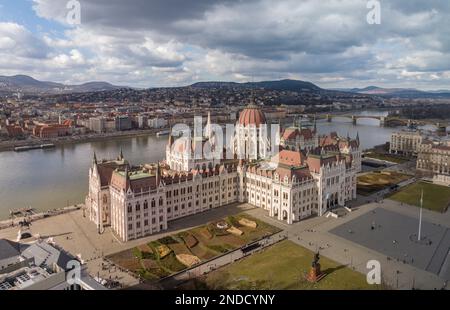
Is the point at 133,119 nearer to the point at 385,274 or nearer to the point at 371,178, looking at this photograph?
the point at 371,178

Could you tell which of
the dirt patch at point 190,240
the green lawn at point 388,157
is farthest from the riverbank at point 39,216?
the green lawn at point 388,157

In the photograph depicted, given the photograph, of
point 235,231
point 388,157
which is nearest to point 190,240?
point 235,231

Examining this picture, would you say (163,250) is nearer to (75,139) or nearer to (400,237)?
(400,237)

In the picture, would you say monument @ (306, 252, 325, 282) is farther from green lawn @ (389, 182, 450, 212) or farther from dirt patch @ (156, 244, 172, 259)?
green lawn @ (389, 182, 450, 212)

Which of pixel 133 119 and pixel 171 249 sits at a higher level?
pixel 133 119

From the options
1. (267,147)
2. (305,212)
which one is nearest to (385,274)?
(305,212)

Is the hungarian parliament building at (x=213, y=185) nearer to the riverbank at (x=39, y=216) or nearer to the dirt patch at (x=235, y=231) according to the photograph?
the riverbank at (x=39, y=216)
